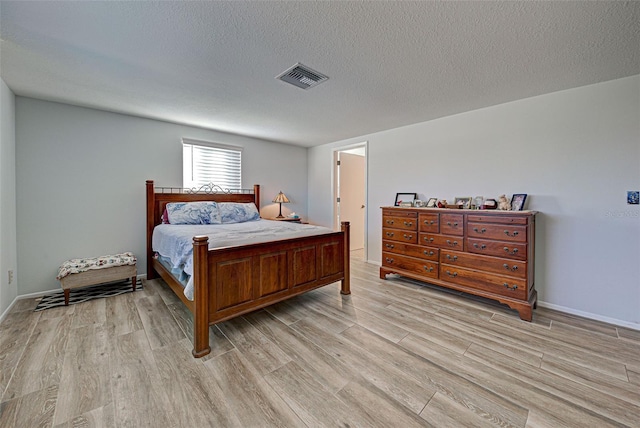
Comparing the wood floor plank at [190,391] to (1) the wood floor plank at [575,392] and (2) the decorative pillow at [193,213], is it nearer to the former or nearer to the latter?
(1) the wood floor plank at [575,392]

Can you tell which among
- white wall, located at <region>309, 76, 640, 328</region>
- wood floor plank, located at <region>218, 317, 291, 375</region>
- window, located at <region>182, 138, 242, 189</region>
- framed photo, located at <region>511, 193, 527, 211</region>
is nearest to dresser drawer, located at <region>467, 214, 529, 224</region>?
framed photo, located at <region>511, 193, 527, 211</region>

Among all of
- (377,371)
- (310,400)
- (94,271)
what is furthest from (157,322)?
A: (377,371)

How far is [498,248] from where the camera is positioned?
2.64m

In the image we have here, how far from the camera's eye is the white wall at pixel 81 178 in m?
2.95

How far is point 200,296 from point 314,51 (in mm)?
2056

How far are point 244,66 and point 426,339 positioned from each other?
277 centimetres

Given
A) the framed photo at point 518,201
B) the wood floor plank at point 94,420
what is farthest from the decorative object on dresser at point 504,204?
the wood floor plank at point 94,420

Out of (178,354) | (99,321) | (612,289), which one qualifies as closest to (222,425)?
(178,354)

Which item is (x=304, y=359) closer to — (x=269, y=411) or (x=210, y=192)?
(x=269, y=411)

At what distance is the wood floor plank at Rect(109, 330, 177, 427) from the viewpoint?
1358 mm

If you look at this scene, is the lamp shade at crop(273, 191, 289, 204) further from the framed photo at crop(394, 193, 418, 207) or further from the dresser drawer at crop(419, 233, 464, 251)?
the dresser drawer at crop(419, 233, 464, 251)

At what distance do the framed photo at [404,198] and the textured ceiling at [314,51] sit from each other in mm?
1267

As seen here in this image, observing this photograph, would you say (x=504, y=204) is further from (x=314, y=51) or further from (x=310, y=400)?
(x=310, y=400)

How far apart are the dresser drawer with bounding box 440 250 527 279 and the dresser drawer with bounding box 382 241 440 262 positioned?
3.9 inches
